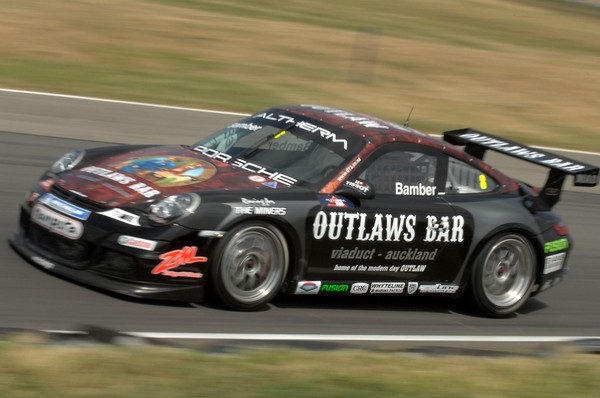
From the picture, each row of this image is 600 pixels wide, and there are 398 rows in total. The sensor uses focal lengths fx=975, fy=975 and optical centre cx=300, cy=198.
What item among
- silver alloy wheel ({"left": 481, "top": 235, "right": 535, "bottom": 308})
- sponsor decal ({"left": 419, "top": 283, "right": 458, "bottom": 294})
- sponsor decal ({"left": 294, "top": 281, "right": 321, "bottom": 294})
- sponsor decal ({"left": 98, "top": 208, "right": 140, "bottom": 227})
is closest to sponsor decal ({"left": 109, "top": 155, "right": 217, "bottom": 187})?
sponsor decal ({"left": 98, "top": 208, "right": 140, "bottom": 227})

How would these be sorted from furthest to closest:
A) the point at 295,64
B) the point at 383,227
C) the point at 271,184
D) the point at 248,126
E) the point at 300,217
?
the point at 295,64 < the point at 248,126 < the point at 383,227 < the point at 271,184 < the point at 300,217

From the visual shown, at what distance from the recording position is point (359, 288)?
285 inches

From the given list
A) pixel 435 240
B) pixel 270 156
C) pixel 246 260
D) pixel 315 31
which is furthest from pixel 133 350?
pixel 315 31

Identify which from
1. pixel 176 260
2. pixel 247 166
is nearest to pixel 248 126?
pixel 247 166

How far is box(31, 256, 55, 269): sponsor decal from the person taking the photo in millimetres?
6578

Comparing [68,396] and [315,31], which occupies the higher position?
[315,31]

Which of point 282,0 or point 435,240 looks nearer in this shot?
point 435,240

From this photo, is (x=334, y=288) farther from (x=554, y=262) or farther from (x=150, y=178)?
(x=554, y=262)

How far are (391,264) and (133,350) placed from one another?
9.21 feet

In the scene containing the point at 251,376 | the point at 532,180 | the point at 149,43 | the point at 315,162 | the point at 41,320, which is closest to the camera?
the point at 251,376

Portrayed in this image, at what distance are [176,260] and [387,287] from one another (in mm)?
1800

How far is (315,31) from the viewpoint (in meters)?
20.5

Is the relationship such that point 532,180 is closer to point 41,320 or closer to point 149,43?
point 149,43

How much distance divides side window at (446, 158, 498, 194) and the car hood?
5.15ft
